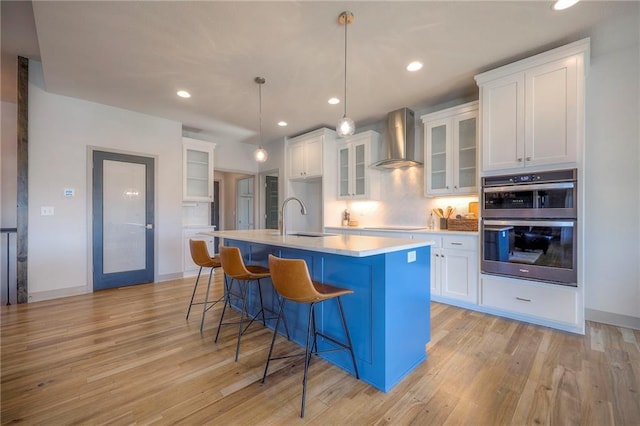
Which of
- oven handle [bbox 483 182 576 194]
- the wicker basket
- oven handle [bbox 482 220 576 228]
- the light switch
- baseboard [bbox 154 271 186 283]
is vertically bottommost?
baseboard [bbox 154 271 186 283]

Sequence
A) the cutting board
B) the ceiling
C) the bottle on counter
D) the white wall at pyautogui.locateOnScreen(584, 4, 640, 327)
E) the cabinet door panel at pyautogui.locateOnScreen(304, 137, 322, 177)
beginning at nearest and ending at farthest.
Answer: the ceiling
the white wall at pyautogui.locateOnScreen(584, 4, 640, 327)
the cutting board
the cabinet door panel at pyautogui.locateOnScreen(304, 137, 322, 177)
the bottle on counter

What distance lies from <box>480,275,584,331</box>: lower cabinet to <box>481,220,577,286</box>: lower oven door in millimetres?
81

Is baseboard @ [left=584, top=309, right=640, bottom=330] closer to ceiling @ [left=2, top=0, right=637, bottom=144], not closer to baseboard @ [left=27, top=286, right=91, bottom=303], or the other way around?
ceiling @ [left=2, top=0, right=637, bottom=144]

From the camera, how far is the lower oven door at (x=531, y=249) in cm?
261

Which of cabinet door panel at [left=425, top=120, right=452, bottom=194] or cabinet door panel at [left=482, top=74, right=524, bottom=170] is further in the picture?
cabinet door panel at [left=425, top=120, right=452, bottom=194]

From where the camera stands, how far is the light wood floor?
160 cm

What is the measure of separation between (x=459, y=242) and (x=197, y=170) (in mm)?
4494

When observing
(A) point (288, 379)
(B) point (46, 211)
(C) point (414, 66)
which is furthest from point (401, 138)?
(B) point (46, 211)

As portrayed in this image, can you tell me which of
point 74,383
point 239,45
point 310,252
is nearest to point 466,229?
point 310,252

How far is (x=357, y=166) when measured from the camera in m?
4.87

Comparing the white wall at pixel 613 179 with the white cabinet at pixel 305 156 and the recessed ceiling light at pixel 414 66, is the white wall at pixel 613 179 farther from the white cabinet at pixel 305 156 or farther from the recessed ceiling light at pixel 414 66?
the white cabinet at pixel 305 156

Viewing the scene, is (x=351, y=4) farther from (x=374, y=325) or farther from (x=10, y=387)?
(x=10, y=387)

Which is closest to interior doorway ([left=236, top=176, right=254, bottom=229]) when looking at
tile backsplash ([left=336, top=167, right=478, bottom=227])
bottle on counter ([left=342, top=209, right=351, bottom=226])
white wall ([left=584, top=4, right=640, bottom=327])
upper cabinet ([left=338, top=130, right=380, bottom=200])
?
bottle on counter ([left=342, top=209, right=351, bottom=226])

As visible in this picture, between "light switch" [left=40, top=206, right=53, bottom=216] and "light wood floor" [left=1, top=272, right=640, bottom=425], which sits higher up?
"light switch" [left=40, top=206, right=53, bottom=216]
